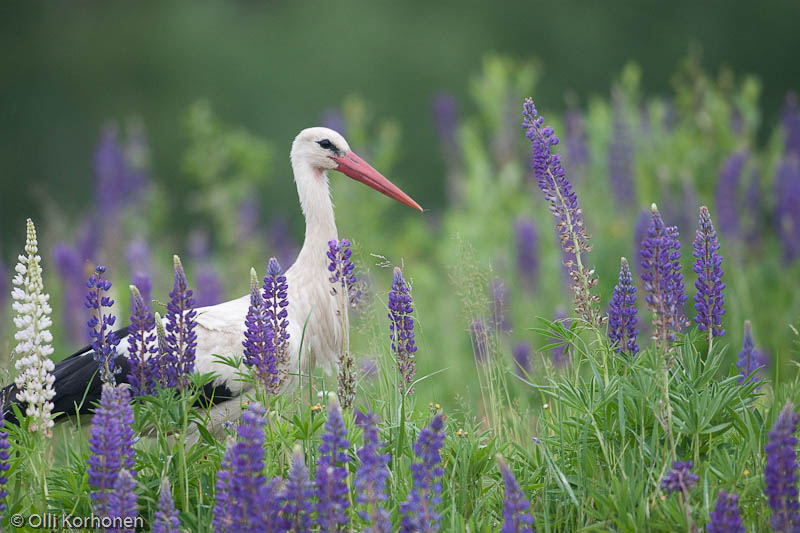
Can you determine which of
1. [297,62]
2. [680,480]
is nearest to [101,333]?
[680,480]

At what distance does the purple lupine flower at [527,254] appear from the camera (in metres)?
6.52

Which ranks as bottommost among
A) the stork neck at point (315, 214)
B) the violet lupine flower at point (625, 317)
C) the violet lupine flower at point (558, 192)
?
the violet lupine flower at point (625, 317)

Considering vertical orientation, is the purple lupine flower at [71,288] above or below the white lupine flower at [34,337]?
above

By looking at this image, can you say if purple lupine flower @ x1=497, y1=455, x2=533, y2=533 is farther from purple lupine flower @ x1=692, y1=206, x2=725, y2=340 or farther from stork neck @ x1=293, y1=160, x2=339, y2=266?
stork neck @ x1=293, y1=160, x2=339, y2=266

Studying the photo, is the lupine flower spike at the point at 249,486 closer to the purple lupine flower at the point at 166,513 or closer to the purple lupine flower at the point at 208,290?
the purple lupine flower at the point at 166,513

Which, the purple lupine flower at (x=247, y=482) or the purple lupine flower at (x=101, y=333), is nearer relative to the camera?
the purple lupine flower at (x=247, y=482)

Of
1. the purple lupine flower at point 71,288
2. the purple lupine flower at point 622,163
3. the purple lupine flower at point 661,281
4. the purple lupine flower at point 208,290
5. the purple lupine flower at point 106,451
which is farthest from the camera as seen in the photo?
the purple lupine flower at point 622,163

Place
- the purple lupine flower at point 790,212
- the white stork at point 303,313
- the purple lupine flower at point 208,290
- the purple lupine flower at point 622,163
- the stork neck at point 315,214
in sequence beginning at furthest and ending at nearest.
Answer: the purple lupine flower at point 622,163, the purple lupine flower at point 208,290, the purple lupine flower at point 790,212, the stork neck at point 315,214, the white stork at point 303,313

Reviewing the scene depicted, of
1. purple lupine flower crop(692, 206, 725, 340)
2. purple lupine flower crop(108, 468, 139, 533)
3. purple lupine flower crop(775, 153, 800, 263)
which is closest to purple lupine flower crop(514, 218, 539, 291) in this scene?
purple lupine flower crop(775, 153, 800, 263)

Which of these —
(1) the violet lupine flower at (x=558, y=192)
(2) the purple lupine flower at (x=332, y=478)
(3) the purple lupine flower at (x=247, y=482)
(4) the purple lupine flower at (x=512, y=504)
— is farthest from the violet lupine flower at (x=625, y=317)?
(3) the purple lupine flower at (x=247, y=482)

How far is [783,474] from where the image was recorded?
1907 millimetres

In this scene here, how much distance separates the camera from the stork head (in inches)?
169

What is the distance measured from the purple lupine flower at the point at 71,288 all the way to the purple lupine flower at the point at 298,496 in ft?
15.9

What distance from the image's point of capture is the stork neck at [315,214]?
4.18 meters
